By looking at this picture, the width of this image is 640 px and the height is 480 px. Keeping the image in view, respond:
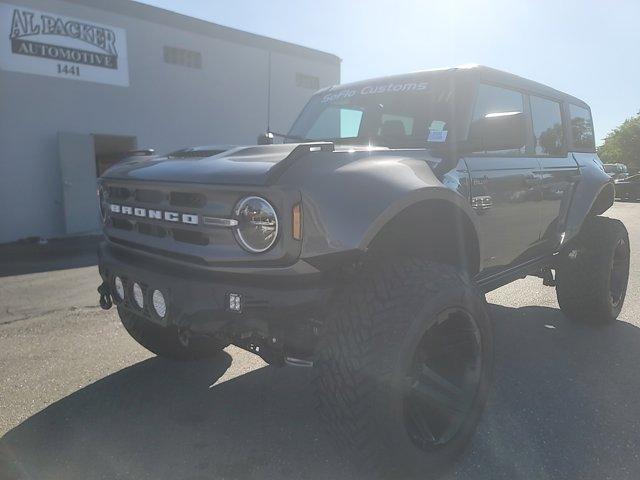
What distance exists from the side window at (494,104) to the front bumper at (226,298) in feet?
5.11

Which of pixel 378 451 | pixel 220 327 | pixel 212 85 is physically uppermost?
pixel 212 85

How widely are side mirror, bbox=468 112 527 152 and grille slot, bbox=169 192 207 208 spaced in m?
1.58

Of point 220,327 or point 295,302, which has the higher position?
point 295,302

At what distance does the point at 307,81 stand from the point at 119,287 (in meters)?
14.8

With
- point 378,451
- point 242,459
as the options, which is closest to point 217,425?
point 242,459

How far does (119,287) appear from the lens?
2484 mm

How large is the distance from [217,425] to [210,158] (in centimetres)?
145

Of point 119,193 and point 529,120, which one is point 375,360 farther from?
point 529,120

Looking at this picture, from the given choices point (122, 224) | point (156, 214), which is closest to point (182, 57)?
point (122, 224)

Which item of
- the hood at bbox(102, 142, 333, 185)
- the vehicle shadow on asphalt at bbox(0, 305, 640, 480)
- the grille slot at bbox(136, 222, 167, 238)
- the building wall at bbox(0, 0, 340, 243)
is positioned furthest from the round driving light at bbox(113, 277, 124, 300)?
the building wall at bbox(0, 0, 340, 243)

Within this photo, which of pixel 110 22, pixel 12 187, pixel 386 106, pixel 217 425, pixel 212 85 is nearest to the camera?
pixel 217 425

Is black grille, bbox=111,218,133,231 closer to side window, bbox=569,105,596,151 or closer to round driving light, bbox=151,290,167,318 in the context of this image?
round driving light, bbox=151,290,167,318

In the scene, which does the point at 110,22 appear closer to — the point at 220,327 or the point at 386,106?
the point at 386,106

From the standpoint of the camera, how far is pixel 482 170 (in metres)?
2.91
